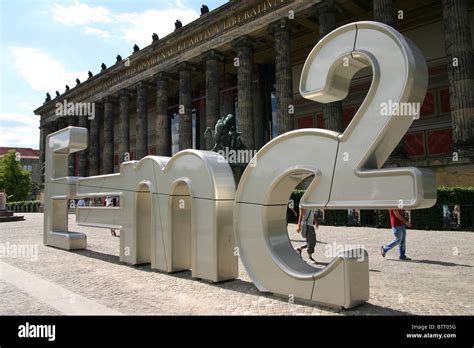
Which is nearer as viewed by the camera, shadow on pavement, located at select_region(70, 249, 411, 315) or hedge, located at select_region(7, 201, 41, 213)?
shadow on pavement, located at select_region(70, 249, 411, 315)

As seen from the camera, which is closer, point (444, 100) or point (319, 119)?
point (444, 100)

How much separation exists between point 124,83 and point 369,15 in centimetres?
2332

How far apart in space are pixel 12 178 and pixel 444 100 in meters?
56.9

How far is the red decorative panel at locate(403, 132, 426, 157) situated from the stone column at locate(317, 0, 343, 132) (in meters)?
4.95

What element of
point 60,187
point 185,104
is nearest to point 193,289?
point 60,187

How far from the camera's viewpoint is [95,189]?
1103cm

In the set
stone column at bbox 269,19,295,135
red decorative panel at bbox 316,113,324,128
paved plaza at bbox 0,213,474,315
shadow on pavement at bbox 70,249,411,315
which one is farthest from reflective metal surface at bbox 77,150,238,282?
red decorative panel at bbox 316,113,324,128

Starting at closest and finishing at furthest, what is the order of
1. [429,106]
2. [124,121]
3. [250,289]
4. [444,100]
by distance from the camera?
[250,289] < [444,100] < [429,106] < [124,121]

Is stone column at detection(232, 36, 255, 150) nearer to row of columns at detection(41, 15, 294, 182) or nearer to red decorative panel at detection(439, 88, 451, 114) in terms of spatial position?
row of columns at detection(41, 15, 294, 182)

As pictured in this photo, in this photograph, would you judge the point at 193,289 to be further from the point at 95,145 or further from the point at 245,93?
the point at 95,145

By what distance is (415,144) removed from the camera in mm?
24328

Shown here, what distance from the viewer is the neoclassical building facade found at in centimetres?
1838

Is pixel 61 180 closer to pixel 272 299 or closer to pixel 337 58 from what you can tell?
pixel 272 299
